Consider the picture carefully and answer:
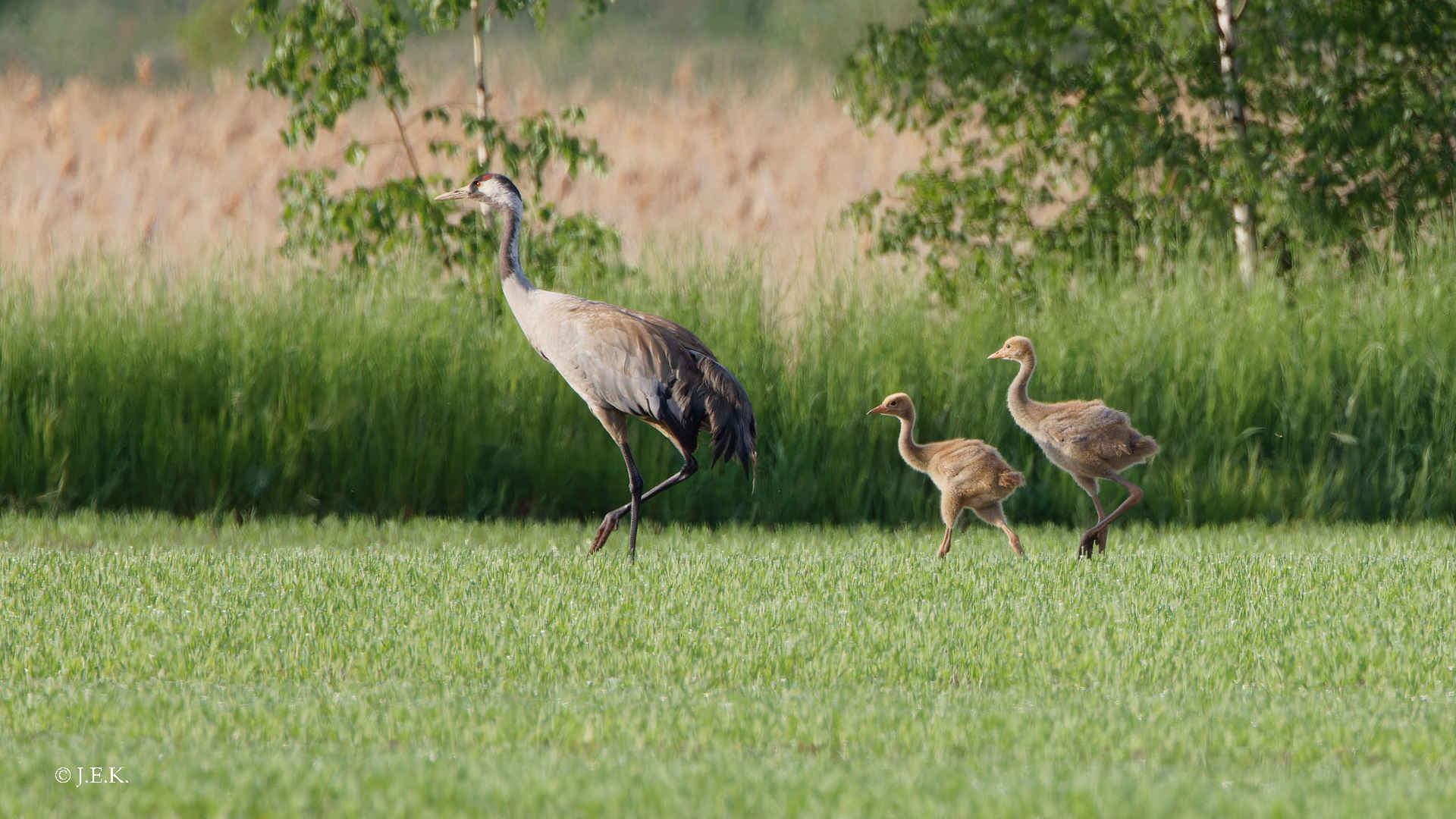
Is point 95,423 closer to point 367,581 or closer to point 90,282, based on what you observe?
point 90,282

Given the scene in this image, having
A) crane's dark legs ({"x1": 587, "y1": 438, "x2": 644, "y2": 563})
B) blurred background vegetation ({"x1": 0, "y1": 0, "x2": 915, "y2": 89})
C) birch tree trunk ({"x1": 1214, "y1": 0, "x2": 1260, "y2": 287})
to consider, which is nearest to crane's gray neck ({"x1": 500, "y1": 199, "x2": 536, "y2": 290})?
crane's dark legs ({"x1": 587, "y1": 438, "x2": 644, "y2": 563})

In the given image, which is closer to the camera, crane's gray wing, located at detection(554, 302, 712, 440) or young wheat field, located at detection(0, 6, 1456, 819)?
young wheat field, located at detection(0, 6, 1456, 819)

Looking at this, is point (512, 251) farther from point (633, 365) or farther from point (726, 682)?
point (726, 682)

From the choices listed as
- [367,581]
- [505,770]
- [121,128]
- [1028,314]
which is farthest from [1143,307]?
[121,128]

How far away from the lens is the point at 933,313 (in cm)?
1352

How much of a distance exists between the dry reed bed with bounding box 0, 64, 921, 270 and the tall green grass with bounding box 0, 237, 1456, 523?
473 inches

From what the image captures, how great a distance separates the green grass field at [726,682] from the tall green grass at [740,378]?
209 cm

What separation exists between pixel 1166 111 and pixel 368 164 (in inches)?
736

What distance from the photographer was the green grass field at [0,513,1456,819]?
441cm

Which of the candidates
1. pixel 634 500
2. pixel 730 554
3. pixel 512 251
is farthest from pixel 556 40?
pixel 730 554

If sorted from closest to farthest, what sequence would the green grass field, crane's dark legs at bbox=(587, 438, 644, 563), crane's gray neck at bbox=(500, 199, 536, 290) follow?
the green grass field → crane's dark legs at bbox=(587, 438, 644, 563) → crane's gray neck at bbox=(500, 199, 536, 290)

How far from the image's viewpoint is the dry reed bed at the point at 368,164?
2725 cm

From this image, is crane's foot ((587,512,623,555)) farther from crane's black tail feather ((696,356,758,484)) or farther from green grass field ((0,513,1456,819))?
crane's black tail feather ((696,356,758,484))

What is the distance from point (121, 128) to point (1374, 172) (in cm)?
2446
